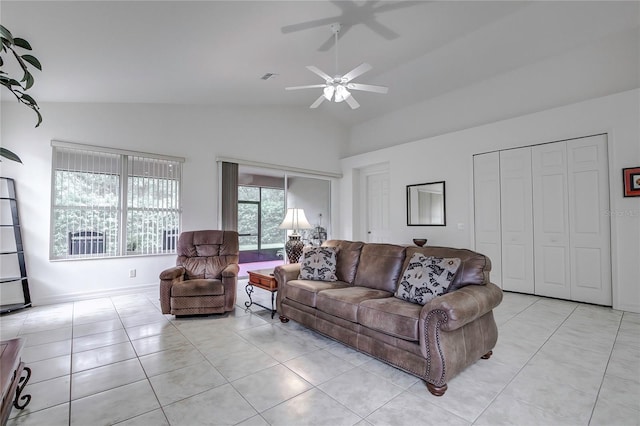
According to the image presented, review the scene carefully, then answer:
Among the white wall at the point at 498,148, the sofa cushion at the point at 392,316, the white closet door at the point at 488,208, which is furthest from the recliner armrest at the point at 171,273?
the white closet door at the point at 488,208

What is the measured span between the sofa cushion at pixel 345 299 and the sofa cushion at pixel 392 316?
0.10 m

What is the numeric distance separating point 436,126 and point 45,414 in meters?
6.46

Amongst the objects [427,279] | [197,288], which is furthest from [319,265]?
[197,288]

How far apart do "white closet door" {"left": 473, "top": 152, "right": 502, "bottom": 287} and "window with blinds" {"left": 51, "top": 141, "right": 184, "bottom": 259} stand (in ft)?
16.8

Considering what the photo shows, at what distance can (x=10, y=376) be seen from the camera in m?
1.57

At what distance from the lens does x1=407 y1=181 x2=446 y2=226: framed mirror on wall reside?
18.4 ft

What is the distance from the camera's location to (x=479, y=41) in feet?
14.2

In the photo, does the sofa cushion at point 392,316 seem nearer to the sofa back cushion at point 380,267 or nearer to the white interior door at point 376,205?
the sofa back cushion at point 380,267

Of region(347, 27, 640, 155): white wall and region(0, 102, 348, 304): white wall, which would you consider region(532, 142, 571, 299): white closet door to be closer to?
region(347, 27, 640, 155): white wall

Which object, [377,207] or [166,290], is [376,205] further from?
[166,290]

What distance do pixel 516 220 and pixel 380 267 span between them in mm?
2955

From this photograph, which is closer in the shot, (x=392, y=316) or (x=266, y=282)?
(x=392, y=316)

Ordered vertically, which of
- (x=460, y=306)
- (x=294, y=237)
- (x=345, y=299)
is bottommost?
(x=345, y=299)

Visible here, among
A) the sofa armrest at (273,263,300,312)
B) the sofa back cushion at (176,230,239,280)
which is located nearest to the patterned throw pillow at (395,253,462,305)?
the sofa armrest at (273,263,300,312)
